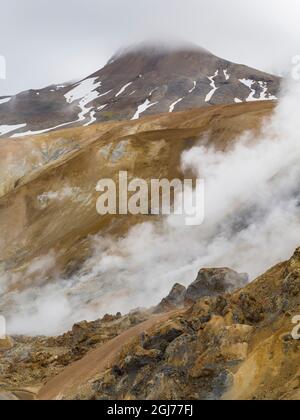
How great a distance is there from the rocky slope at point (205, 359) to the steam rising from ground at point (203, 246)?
1137 centimetres

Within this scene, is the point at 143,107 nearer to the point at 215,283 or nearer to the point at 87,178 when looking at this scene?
the point at 87,178

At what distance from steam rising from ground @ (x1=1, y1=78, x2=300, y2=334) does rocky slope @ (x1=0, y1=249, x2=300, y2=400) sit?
1137 centimetres

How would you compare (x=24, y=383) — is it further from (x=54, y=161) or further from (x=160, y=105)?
(x=160, y=105)

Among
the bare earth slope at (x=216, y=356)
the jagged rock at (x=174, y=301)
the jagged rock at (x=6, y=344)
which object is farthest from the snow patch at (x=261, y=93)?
the bare earth slope at (x=216, y=356)

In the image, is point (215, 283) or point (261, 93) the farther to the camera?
point (261, 93)

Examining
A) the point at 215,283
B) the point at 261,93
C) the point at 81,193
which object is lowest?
the point at 81,193

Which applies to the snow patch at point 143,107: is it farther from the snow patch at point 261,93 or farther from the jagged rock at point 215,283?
the jagged rock at point 215,283

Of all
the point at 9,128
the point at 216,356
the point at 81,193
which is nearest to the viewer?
the point at 216,356

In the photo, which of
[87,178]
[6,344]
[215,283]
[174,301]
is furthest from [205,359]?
[87,178]

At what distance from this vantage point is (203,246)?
132 ft

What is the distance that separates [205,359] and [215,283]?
986 centimetres

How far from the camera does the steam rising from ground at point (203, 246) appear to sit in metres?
36.2

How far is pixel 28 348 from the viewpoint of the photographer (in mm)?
30469
